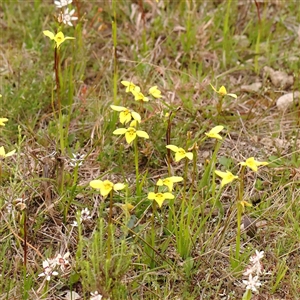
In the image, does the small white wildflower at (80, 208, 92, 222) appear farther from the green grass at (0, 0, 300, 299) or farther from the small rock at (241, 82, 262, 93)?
the small rock at (241, 82, 262, 93)

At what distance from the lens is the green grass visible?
2.07 metres

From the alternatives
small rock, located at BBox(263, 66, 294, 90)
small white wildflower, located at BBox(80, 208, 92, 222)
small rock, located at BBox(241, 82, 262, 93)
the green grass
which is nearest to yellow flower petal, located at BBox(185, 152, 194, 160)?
the green grass

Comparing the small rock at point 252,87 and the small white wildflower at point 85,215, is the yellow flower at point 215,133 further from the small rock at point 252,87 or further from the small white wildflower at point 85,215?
the small rock at point 252,87

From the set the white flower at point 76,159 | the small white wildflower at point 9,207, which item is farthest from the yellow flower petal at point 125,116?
the small white wildflower at point 9,207

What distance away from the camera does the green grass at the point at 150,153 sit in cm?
207

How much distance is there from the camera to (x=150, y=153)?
2.56 meters

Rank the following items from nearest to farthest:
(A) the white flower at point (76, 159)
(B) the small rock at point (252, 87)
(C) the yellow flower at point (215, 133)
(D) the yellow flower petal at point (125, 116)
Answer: (C) the yellow flower at point (215, 133) → (D) the yellow flower petal at point (125, 116) → (A) the white flower at point (76, 159) → (B) the small rock at point (252, 87)

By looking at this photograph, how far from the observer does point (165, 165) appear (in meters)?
2.61

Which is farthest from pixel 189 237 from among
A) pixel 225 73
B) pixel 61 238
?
pixel 225 73

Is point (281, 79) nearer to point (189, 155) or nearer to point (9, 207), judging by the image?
point (189, 155)

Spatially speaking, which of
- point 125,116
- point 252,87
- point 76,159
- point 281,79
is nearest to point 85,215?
point 76,159

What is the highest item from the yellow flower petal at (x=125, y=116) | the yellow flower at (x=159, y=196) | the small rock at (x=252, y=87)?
the yellow flower petal at (x=125, y=116)

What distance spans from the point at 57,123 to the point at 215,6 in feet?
4.91

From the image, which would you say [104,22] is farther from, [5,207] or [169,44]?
[5,207]
